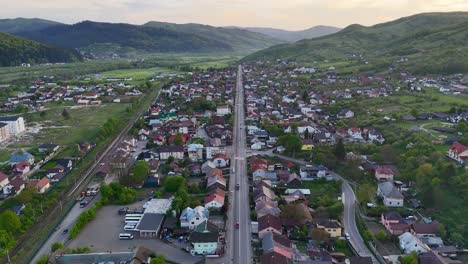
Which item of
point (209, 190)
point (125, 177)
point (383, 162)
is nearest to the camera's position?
point (209, 190)

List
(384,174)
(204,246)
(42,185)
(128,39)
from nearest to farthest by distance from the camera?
(204,246) < (42,185) < (384,174) < (128,39)

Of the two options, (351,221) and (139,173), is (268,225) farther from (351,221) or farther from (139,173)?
(139,173)

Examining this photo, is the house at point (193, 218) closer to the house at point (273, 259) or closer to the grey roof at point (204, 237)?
the grey roof at point (204, 237)

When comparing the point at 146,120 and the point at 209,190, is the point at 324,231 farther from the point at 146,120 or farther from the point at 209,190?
the point at 146,120

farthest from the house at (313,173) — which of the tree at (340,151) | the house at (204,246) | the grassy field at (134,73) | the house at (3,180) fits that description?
the grassy field at (134,73)

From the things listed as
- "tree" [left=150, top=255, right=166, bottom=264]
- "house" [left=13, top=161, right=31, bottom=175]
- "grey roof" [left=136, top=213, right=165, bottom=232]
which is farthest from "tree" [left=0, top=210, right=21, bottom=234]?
"house" [left=13, top=161, right=31, bottom=175]

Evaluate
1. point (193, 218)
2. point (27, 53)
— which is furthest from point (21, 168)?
point (27, 53)

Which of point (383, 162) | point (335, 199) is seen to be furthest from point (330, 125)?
point (335, 199)
